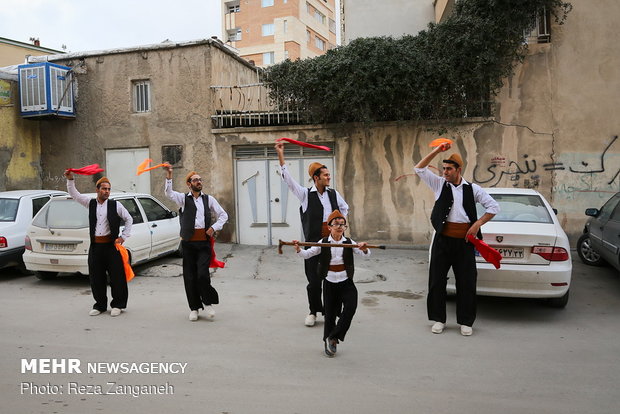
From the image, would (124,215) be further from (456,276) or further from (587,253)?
(587,253)

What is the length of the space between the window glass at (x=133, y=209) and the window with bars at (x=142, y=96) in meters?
4.57

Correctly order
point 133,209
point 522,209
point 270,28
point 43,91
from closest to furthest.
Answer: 1. point 522,209
2. point 133,209
3. point 43,91
4. point 270,28

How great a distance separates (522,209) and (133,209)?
6334 mm

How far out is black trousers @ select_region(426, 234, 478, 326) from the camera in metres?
5.45

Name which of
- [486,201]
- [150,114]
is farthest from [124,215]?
[150,114]

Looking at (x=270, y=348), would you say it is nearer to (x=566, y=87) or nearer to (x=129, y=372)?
(x=129, y=372)

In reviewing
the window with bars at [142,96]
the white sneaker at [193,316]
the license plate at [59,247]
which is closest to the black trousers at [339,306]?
the white sneaker at [193,316]

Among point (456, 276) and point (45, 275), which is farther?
point (45, 275)

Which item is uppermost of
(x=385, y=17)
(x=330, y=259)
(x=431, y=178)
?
(x=385, y=17)

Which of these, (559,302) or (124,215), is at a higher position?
(124,215)

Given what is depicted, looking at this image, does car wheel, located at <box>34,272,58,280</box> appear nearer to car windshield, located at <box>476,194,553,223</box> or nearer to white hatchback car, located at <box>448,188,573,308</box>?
white hatchback car, located at <box>448,188,573,308</box>

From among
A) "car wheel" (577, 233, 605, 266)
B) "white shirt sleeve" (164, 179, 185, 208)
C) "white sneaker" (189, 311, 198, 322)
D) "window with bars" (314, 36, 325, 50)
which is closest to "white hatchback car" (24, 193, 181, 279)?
"white shirt sleeve" (164, 179, 185, 208)

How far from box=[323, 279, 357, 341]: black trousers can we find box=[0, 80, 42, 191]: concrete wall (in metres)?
11.4

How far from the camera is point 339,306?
4.91 metres
